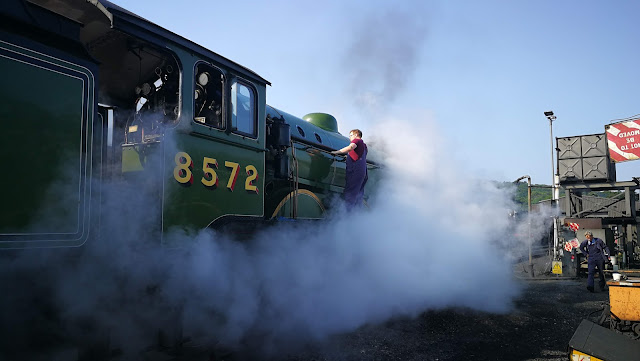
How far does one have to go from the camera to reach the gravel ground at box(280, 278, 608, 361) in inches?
189

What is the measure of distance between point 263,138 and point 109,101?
1.87 metres

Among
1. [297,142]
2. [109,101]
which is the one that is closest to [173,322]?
[109,101]

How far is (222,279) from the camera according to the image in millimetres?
4668

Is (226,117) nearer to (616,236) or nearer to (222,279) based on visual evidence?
(222,279)

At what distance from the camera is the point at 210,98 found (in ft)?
15.5

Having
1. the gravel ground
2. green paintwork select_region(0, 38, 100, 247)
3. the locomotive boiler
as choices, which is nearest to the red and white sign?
the gravel ground

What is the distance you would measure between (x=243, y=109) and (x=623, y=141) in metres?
17.8

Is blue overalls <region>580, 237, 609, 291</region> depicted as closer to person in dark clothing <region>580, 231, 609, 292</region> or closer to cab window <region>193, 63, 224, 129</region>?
person in dark clothing <region>580, 231, 609, 292</region>

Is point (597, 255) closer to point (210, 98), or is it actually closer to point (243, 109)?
point (243, 109)

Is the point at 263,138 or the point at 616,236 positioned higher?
the point at 263,138

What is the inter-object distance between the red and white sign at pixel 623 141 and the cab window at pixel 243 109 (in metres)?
16.8

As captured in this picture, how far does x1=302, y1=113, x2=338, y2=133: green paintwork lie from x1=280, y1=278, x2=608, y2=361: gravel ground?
4155 mm

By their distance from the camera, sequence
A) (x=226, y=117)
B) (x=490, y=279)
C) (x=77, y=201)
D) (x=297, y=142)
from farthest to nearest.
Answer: (x=490, y=279) < (x=297, y=142) < (x=226, y=117) < (x=77, y=201)

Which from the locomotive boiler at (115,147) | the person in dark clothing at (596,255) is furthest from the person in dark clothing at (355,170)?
the person in dark clothing at (596,255)
